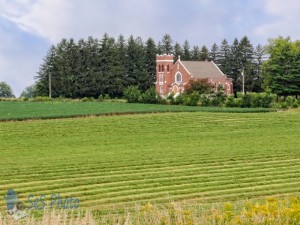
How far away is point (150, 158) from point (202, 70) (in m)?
54.7

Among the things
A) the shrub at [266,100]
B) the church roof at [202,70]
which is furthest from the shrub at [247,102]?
the church roof at [202,70]

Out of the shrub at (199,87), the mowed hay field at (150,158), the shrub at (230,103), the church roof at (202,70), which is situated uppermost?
the church roof at (202,70)

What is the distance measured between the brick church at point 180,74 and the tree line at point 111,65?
545 centimetres

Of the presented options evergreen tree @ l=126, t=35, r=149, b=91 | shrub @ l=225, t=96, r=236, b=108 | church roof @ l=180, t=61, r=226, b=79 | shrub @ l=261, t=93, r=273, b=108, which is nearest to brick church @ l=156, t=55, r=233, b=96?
church roof @ l=180, t=61, r=226, b=79

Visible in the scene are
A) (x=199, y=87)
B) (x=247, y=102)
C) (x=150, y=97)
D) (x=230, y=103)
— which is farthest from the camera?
(x=199, y=87)

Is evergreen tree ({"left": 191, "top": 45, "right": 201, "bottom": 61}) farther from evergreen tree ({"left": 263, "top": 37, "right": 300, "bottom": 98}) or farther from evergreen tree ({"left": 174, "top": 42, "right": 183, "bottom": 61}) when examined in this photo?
evergreen tree ({"left": 263, "top": 37, "right": 300, "bottom": 98})

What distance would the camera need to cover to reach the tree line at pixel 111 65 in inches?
3014

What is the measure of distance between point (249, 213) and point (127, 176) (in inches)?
342

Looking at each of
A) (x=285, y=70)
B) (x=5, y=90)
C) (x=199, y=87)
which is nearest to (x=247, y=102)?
(x=199, y=87)

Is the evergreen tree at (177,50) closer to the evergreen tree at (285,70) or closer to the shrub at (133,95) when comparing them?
the evergreen tree at (285,70)

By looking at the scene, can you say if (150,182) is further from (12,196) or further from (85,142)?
(85,142)

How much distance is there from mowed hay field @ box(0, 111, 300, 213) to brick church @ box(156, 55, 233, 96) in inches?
1382

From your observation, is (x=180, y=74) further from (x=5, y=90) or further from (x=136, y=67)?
(x=5, y=90)

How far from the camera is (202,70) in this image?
7406cm
